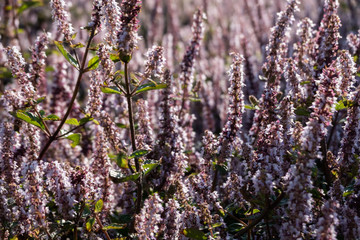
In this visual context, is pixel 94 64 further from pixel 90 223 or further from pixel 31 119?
pixel 90 223

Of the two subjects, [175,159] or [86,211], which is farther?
[175,159]

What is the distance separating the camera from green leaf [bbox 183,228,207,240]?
90.6 inches

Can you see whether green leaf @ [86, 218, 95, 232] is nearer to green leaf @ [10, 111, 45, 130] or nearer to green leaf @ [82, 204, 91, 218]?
green leaf @ [82, 204, 91, 218]

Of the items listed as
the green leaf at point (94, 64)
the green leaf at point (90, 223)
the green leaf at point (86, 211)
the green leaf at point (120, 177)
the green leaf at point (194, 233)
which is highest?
the green leaf at point (94, 64)

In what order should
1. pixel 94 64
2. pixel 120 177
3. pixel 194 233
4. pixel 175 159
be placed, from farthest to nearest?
1. pixel 175 159
2. pixel 94 64
3. pixel 120 177
4. pixel 194 233

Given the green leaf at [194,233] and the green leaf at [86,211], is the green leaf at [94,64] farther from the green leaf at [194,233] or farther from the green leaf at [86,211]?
the green leaf at [194,233]

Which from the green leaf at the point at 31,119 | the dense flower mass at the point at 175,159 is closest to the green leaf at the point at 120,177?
the dense flower mass at the point at 175,159

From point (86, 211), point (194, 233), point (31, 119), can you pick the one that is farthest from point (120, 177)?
point (31, 119)

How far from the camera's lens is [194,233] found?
2309mm

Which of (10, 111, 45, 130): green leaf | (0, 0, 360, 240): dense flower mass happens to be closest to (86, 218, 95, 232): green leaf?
(0, 0, 360, 240): dense flower mass

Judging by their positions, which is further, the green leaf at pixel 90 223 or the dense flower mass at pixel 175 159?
the green leaf at pixel 90 223

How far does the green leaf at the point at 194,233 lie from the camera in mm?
2302

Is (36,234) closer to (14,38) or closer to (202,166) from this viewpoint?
(202,166)

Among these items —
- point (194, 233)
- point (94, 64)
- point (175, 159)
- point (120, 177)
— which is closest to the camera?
point (194, 233)
